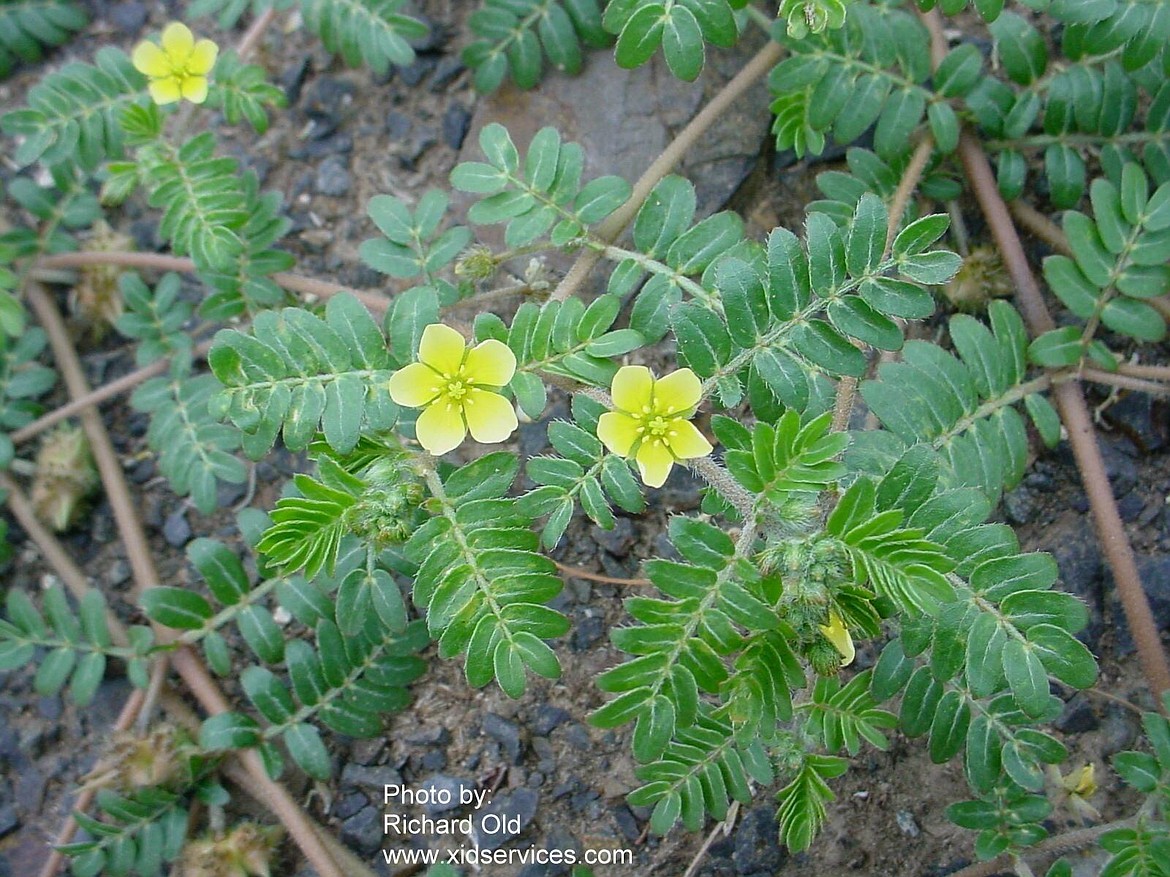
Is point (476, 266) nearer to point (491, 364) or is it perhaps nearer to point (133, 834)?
point (491, 364)

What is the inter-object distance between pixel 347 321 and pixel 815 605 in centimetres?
107

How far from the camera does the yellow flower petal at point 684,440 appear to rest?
193 cm

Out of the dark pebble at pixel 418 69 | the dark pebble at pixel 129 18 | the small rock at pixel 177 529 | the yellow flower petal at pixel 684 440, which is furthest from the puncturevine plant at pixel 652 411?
the dark pebble at pixel 129 18

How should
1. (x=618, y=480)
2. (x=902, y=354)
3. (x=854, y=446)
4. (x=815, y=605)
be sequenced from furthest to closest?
(x=902, y=354) → (x=854, y=446) → (x=618, y=480) → (x=815, y=605)

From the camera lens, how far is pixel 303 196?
3162 mm

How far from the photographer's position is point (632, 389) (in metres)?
1.91

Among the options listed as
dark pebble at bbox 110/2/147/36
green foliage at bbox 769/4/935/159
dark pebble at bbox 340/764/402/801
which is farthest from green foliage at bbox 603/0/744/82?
dark pebble at bbox 110/2/147/36

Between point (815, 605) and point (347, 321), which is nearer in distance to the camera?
point (815, 605)

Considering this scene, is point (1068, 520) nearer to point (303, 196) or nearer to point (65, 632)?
point (303, 196)

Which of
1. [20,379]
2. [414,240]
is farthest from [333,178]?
[20,379]

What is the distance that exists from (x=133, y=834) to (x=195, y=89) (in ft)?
6.18

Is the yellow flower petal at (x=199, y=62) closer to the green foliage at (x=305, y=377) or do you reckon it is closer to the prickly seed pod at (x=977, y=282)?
the green foliage at (x=305, y=377)

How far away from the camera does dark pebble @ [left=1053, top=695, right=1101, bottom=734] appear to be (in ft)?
7.93

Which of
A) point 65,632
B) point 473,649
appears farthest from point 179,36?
point 473,649
